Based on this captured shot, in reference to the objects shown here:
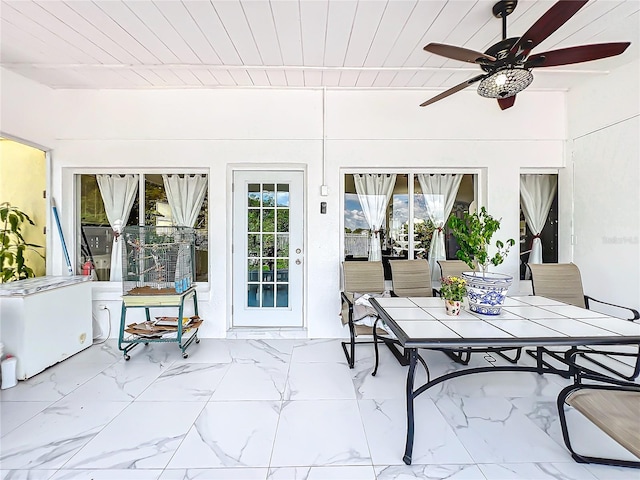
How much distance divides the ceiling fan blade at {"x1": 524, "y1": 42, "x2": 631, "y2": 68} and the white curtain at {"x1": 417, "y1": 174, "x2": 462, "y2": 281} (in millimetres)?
2018

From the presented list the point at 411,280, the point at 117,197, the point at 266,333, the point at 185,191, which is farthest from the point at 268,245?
the point at 117,197

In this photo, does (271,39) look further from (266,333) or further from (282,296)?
(266,333)

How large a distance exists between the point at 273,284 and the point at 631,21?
13.9 feet

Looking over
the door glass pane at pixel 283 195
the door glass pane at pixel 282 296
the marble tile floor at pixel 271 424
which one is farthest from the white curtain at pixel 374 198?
the marble tile floor at pixel 271 424

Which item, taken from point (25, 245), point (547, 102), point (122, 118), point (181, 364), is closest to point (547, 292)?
point (547, 102)

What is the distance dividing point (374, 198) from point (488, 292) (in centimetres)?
209

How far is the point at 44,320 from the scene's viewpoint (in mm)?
2920

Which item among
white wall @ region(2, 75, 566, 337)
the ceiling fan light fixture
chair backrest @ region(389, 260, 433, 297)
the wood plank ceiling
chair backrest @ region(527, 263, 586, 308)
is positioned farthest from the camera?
white wall @ region(2, 75, 566, 337)

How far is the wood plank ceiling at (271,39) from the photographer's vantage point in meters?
2.39

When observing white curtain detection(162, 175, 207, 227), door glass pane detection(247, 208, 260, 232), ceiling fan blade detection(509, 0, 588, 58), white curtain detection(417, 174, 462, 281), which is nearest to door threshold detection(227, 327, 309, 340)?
door glass pane detection(247, 208, 260, 232)

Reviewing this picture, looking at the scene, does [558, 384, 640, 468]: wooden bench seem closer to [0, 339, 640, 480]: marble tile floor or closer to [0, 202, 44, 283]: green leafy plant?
[0, 339, 640, 480]: marble tile floor

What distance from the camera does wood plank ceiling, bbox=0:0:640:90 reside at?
94.0 inches

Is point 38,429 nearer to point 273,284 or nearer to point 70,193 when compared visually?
point 273,284

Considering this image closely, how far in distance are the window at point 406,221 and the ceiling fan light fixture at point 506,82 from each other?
185 cm
